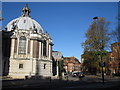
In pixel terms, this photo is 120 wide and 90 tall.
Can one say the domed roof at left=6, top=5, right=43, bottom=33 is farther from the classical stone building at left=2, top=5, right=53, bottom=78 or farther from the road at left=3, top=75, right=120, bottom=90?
the road at left=3, top=75, right=120, bottom=90

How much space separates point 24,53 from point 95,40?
20.0 m

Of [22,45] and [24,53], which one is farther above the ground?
[22,45]

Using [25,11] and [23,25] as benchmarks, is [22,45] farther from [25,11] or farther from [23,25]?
[25,11]

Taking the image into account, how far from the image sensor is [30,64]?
125 feet

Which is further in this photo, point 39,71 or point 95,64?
point 39,71

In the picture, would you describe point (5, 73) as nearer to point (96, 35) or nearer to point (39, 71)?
point (39, 71)

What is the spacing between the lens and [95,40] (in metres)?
35.8

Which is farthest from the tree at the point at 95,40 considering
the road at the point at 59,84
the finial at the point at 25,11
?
the finial at the point at 25,11

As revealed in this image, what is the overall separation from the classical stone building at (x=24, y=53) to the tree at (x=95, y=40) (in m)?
13.3

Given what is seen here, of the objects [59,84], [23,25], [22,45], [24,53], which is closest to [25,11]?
[23,25]

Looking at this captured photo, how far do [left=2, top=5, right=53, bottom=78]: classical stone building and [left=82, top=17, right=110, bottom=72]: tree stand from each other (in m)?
13.3

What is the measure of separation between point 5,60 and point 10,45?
4498 millimetres

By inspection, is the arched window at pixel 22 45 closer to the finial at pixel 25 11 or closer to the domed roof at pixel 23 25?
the domed roof at pixel 23 25

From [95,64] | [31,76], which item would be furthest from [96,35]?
[31,76]
